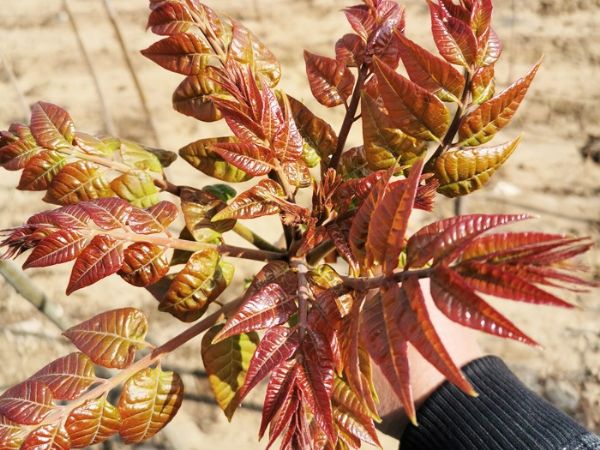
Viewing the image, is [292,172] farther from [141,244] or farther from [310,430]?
[310,430]

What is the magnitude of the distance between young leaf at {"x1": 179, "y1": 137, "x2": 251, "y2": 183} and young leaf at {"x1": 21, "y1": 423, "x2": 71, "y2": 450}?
1.54ft

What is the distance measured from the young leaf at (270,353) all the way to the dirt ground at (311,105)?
142cm

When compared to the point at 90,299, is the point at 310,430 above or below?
below

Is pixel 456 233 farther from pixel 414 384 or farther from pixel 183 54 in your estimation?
pixel 414 384

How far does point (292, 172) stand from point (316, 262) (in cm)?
22

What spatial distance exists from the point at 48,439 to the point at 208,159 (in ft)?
1.63

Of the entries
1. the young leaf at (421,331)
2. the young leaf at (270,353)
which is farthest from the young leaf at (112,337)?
the young leaf at (421,331)

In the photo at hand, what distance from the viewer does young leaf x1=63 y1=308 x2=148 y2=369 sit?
32.4 inches

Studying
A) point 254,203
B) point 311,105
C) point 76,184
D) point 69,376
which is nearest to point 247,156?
point 254,203

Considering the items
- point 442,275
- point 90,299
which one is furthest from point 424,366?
point 90,299

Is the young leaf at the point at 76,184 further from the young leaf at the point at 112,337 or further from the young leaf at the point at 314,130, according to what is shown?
the young leaf at the point at 314,130

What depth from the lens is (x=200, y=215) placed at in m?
0.93

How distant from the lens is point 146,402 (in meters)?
0.83

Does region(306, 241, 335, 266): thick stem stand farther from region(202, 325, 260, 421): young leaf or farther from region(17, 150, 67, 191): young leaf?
region(17, 150, 67, 191): young leaf
